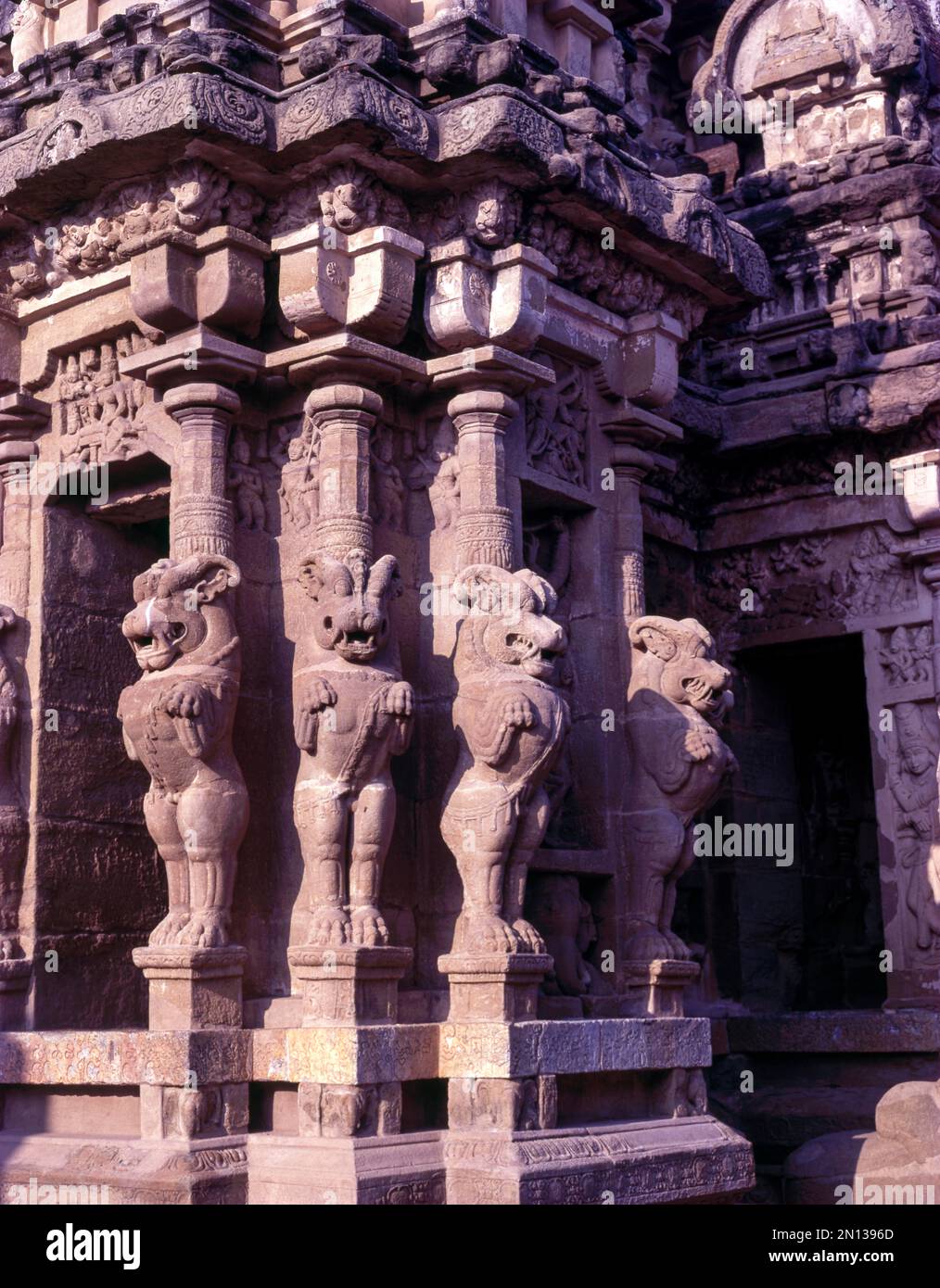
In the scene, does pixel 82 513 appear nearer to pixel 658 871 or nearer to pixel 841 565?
pixel 658 871

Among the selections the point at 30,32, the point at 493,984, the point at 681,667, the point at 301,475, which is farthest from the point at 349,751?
the point at 30,32

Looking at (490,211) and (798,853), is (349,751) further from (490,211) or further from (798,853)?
(798,853)

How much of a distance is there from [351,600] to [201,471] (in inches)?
40.5

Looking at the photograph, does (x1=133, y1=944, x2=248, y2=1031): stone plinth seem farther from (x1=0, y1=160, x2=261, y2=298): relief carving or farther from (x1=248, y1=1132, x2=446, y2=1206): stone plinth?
(x1=0, y1=160, x2=261, y2=298): relief carving

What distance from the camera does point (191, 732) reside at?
7.95 meters

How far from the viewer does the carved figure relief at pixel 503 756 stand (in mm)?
7961

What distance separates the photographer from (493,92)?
8.48 m

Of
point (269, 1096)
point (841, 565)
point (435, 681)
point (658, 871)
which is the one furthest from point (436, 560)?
point (841, 565)

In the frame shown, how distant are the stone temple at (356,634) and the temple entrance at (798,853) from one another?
1204 mm

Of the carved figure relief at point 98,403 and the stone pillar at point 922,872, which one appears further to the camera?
the stone pillar at point 922,872

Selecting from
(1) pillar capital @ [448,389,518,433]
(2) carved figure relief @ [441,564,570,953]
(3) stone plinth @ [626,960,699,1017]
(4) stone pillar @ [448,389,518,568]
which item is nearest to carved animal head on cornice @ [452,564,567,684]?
(2) carved figure relief @ [441,564,570,953]

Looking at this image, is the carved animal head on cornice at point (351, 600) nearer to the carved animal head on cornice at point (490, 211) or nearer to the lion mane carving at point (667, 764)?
the lion mane carving at point (667, 764)

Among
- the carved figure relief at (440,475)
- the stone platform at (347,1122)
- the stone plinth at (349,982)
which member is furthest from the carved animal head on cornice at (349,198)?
the stone platform at (347,1122)

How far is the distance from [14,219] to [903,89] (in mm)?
5962
